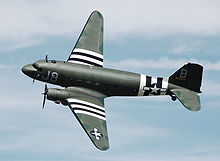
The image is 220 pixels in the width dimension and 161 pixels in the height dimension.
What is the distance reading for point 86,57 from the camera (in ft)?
167

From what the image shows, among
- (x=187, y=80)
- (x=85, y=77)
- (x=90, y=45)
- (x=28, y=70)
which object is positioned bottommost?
(x=85, y=77)

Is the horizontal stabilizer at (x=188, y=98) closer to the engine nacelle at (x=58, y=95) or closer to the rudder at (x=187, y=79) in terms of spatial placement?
the rudder at (x=187, y=79)

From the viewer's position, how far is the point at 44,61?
159 feet

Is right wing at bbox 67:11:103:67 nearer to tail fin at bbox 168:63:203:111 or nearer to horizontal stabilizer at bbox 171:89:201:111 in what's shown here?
tail fin at bbox 168:63:203:111

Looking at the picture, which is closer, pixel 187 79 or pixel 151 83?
pixel 151 83

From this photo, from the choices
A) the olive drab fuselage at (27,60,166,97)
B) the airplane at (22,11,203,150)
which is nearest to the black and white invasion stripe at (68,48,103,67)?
the airplane at (22,11,203,150)

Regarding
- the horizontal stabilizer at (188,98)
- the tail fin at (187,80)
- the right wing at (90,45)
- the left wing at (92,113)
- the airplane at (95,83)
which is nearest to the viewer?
the left wing at (92,113)

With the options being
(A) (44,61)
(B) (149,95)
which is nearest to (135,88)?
(B) (149,95)

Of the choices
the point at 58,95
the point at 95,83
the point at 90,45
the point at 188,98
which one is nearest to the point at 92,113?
the point at 58,95

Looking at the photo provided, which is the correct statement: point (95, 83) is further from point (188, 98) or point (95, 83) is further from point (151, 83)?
point (188, 98)

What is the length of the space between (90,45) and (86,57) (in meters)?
1.61

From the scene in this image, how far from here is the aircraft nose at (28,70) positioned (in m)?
48.3

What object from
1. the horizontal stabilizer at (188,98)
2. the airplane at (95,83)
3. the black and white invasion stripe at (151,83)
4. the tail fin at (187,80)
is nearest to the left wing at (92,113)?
the airplane at (95,83)

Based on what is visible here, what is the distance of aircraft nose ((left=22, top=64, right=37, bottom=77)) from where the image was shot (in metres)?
48.3
